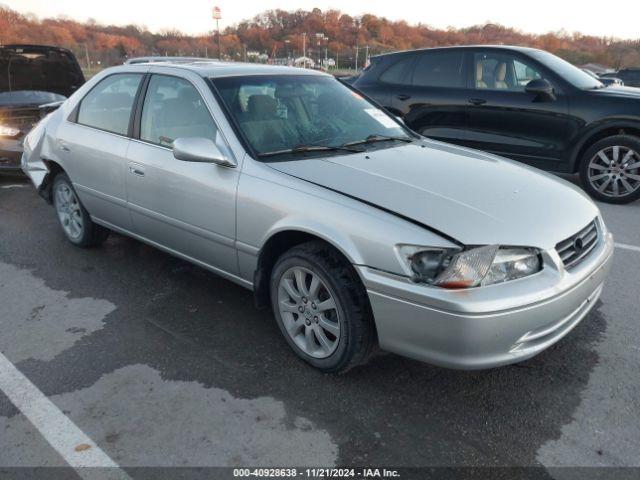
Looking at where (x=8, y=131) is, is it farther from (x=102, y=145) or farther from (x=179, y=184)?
(x=179, y=184)

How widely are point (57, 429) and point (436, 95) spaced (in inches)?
230

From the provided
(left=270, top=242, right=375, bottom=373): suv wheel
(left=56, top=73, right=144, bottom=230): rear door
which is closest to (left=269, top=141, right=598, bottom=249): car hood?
(left=270, top=242, right=375, bottom=373): suv wheel

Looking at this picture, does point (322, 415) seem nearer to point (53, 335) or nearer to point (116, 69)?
point (53, 335)

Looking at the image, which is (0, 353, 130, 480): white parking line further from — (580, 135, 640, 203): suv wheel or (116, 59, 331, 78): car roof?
(580, 135, 640, 203): suv wheel

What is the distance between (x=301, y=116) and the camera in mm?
3412

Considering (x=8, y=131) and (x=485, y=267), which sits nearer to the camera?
(x=485, y=267)

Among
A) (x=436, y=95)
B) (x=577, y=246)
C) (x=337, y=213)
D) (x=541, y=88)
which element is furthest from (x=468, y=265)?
(x=436, y=95)

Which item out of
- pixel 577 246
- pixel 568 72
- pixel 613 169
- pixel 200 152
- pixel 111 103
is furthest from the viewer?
pixel 568 72

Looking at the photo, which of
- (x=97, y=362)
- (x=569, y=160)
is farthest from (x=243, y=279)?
(x=569, y=160)

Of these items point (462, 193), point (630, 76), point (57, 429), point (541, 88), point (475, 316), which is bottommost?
point (57, 429)

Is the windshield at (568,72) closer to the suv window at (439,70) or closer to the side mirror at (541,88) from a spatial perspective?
the side mirror at (541,88)

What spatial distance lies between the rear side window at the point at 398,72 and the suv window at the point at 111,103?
13.7 feet

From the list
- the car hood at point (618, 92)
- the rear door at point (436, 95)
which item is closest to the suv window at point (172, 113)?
the rear door at point (436, 95)

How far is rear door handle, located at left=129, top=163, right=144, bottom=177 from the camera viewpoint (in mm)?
3555
